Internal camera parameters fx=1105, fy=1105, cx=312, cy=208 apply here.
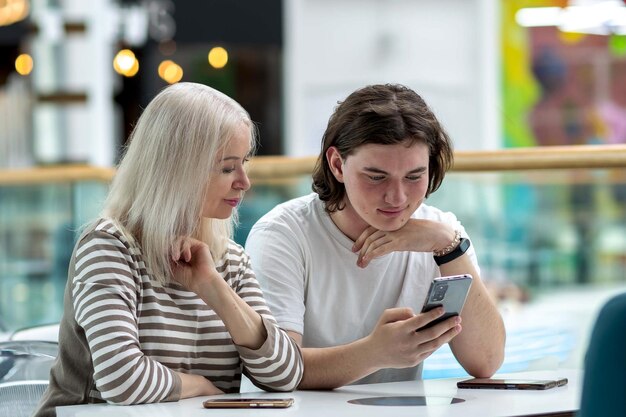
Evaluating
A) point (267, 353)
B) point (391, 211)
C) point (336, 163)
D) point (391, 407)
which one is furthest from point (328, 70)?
point (391, 407)

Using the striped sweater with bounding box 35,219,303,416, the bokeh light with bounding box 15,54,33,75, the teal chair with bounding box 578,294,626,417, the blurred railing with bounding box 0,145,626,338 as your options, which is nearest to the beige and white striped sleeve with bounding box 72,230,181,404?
the striped sweater with bounding box 35,219,303,416

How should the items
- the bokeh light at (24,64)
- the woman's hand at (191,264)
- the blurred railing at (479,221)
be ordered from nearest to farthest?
the woman's hand at (191,264) < the blurred railing at (479,221) < the bokeh light at (24,64)

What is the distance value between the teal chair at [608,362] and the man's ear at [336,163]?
1.11m

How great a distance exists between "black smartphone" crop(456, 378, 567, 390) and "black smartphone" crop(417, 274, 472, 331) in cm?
15

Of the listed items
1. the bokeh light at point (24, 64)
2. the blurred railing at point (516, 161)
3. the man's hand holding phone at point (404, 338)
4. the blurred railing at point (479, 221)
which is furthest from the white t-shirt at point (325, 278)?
the bokeh light at point (24, 64)

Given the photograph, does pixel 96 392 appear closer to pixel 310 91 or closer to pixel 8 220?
pixel 8 220

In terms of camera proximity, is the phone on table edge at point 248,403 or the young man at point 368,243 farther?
the young man at point 368,243

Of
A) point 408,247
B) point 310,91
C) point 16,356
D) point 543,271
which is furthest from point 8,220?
point 310,91

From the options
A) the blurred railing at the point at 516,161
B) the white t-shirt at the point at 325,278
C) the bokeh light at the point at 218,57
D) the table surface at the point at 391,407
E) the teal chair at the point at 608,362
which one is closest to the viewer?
the teal chair at the point at 608,362

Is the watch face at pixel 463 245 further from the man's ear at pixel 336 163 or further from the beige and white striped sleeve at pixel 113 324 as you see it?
the beige and white striped sleeve at pixel 113 324

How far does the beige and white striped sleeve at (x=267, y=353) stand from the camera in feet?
6.81

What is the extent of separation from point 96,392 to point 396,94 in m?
0.88

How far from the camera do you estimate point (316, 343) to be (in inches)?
94.6

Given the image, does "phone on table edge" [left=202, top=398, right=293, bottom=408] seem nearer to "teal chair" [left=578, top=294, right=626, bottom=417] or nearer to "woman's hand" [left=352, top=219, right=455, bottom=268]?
"woman's hand" [left=352, top=219, right=455, bottom=268]
